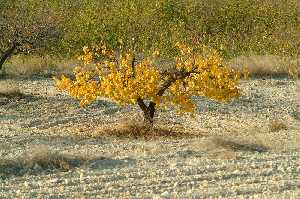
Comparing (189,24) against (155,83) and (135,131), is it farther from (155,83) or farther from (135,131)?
(135,131)

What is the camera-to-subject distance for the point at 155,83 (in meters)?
11.0

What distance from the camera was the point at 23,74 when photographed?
1923 cm

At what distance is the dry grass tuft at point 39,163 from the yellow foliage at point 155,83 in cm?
280

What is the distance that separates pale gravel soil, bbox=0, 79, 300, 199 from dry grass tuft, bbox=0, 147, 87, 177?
0.11 meters

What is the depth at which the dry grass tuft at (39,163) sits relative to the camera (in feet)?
25.5

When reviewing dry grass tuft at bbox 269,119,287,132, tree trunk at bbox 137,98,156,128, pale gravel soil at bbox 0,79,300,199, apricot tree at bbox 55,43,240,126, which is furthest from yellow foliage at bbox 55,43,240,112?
dry grass tuft at bbox 269,119,287,132

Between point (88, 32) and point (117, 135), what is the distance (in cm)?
1585

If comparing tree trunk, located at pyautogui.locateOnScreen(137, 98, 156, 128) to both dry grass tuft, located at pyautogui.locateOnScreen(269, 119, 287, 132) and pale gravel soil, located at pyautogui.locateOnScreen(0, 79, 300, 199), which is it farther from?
dry grass tuft, located at pyautogui.locateOnScreen(269, 119, 287, 132)

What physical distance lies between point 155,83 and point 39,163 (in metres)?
3.51

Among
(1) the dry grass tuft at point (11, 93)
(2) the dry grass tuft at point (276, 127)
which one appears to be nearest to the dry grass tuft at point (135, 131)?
(2) the dry grass tuft at point (276, 127)

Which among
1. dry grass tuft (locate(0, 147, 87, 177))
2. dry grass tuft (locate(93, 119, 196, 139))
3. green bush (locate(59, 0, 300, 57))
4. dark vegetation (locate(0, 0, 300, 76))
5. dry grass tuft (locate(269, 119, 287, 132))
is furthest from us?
green bush (locate(59, 0, 300, 57))

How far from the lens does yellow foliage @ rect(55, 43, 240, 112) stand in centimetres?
1082

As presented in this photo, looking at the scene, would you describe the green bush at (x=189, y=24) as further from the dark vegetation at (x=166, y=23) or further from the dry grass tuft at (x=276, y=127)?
the dry grass tuft at (x=276, y=127)

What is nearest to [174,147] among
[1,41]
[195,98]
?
[195,98]
